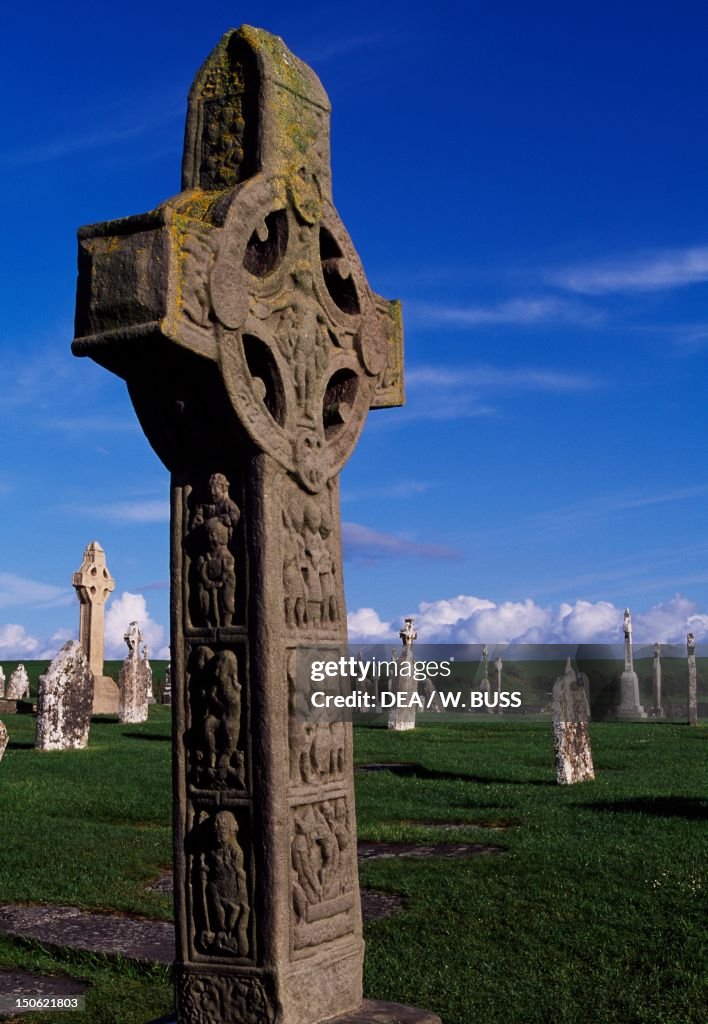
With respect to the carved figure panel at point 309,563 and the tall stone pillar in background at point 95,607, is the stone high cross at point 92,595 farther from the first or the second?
the carved figure panel at point 309,563

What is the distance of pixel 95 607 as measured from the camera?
31359 millimetres

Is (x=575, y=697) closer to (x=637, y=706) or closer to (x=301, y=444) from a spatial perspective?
(x=301, y=444)

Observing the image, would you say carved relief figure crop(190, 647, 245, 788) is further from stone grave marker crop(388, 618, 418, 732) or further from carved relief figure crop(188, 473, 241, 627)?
stone grave marker crop(388, 618, 418, 732)

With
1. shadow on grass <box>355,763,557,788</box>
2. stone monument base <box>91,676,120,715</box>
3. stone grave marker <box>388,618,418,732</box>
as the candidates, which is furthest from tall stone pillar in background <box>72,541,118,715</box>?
shadow on grass <box>355,763,557,788</box>

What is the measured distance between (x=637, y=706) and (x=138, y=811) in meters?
24.8

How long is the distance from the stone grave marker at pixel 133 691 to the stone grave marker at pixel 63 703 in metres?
6.77

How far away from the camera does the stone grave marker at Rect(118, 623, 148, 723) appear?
87.2 feet

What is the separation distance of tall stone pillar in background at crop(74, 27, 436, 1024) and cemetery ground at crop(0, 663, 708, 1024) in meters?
1.86

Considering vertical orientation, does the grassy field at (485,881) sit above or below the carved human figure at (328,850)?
below

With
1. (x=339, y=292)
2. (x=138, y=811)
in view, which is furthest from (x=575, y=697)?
(x=339, y=292)

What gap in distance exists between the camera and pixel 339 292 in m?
5.35

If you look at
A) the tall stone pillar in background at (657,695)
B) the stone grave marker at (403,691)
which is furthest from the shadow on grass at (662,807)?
the tall stone pillar in background at (657,695)

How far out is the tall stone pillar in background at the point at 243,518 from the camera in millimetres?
4352

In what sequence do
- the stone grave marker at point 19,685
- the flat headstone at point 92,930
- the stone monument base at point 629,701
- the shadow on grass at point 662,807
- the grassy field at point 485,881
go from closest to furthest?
the grassy field at point 485,881 < the flat headstone at point 92,930 < the shadow on grass at point 662,807 < the stone monument base at point 629,701 < the stone grave marker at point 19,685
